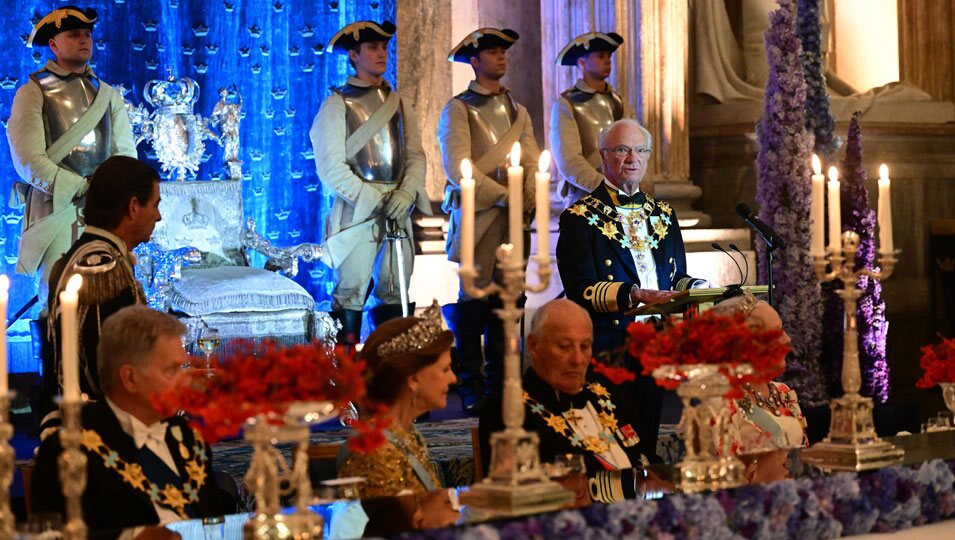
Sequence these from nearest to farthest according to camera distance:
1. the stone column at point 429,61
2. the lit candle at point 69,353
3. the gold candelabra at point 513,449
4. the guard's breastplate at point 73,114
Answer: the lit candle at point 69,353
the gold candelabra at point 513,449
the guard's breastplate at point 73,114
the stone column at point 429,61

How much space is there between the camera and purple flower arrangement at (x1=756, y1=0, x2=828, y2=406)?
8.95 m

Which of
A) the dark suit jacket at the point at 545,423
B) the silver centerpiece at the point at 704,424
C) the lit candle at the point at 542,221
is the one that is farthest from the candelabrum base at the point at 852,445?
the lit candle at the point at 542,221

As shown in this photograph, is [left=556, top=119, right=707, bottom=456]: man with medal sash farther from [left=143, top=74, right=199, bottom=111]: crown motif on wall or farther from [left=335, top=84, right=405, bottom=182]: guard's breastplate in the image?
[left=143, top=74, right=199, bottom=111]: crown motif on wall

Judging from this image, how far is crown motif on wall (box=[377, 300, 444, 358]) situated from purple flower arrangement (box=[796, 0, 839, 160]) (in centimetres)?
Answer: 572

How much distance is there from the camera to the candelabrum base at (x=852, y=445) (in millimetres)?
3568

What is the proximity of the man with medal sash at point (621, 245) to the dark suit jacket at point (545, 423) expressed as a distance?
97 centimetres

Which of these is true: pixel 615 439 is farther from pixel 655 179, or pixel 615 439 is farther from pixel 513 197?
pixel 655 179

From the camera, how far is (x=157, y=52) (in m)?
9.52

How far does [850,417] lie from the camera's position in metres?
3.66

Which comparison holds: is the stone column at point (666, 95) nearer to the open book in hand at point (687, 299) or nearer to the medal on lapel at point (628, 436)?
the open book in hand at point (687, 299)

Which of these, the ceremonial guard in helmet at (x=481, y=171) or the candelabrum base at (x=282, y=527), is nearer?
the candelabrum base at (x=282, y=527)

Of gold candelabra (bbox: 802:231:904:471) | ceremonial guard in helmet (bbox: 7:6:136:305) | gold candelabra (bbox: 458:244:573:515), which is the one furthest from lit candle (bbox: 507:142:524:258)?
ceremonial guard in helmet (bbox: 7:6:136:305)

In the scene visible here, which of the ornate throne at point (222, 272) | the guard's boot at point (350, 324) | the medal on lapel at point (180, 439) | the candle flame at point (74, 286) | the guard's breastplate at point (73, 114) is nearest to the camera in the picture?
the candle flame at point (74, 286)

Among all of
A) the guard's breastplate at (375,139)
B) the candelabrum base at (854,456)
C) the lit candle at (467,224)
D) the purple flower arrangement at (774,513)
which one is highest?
the guard's breastplate at (375,139)
